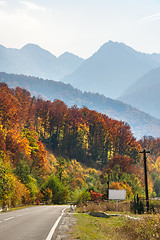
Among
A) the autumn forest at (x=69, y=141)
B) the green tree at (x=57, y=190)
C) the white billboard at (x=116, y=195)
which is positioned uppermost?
the autumn forest at (x=69, y=141)

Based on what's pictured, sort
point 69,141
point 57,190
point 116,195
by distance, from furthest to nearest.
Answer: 1. point 69,141
2. point 57,190
3. point 116,195

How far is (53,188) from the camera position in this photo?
68.9m

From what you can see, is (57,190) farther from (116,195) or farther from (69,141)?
(116,195)

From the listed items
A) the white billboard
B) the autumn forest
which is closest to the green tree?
the autumn forest

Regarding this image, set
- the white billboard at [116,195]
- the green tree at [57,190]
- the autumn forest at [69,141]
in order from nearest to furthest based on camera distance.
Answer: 1. the white billboard at [116,195]
2. the green tree at [57,190]
3. the autumn forest at [69,141]

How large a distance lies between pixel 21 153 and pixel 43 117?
32.7 m

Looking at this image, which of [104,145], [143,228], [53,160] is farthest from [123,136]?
[143,228]

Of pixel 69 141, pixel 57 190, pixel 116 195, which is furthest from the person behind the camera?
pixel 69 141

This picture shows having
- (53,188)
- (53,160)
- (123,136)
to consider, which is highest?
(123,136)

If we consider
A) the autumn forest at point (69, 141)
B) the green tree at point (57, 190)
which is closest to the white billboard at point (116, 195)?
the green tree at point (57, 190)

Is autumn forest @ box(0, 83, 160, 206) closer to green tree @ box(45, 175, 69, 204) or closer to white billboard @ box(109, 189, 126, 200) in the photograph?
green tree @ box(45, 175, 69, 204)

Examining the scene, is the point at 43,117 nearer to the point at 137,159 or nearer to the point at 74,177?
the point at 74,177

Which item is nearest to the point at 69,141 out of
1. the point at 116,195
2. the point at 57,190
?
the point at 57,190

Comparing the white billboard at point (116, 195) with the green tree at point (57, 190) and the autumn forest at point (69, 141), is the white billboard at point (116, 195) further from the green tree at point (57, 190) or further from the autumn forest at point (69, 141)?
the autumn forest at point (69, 141)
